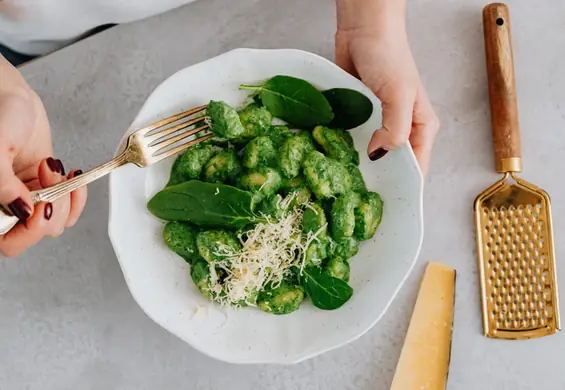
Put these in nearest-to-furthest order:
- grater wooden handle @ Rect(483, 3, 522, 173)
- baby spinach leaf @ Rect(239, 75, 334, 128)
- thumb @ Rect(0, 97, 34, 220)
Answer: thumb @ Rect(0, 97, 34, 220)
baby spinach leaf @ Rect(239, 75, 334, 128)
grater wooden handle @ Rect(483, 3, 522, 173)

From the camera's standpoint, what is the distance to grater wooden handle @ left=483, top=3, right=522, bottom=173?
142 centimetres

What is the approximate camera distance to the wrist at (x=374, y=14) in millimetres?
1302

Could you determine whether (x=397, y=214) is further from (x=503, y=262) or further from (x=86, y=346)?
(x=86, y=346)

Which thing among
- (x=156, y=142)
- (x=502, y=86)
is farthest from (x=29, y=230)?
(x=502, y=86)

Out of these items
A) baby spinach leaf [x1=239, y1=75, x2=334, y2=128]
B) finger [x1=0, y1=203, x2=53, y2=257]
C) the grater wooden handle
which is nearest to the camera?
finger [x1=0, y1=203, x2=53, y2=257]

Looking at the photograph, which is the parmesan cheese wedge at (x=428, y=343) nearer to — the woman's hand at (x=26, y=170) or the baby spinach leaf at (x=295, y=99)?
the baby spinach leaf at (x=295, y=99)

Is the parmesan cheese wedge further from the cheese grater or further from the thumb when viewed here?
the thumb

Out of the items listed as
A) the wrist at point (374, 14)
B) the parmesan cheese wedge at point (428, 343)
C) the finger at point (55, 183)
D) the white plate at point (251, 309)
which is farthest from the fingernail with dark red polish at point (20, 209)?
the parmesan cheese wedge at point (428, 343)

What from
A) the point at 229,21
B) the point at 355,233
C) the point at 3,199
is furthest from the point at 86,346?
the point at 229,21

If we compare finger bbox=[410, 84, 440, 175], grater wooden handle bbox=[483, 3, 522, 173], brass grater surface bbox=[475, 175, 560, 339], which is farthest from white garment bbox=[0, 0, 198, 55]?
brass grater surface bbox=[475, 175, 560, 339]

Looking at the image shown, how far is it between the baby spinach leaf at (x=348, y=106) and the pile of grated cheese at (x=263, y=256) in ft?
0.62

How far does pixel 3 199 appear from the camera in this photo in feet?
3.45

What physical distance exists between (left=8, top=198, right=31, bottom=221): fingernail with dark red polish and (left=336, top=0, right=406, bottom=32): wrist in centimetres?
71

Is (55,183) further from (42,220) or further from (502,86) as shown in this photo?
(502,86)
